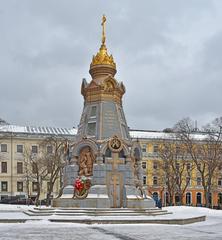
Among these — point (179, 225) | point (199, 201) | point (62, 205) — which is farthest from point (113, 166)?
point (199, 201)

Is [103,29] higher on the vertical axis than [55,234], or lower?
higher

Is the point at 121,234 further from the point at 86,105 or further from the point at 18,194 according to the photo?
the point at 18,194

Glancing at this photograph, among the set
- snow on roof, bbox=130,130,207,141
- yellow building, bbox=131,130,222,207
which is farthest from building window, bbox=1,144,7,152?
snow on roof, bbox=130,130,207,141

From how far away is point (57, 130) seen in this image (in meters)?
73.0

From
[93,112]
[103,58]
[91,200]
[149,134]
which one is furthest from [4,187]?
[91,200]

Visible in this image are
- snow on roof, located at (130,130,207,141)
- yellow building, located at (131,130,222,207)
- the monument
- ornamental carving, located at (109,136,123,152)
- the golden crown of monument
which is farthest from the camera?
snow on roof, located at (130,130,207,141)

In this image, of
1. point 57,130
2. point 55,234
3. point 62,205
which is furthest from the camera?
point 57,130

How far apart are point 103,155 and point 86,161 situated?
44.6 inches

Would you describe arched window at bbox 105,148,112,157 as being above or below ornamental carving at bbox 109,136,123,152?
below

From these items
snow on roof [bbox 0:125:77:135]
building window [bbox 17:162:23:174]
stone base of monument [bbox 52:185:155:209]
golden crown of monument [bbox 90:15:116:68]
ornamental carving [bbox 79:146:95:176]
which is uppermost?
golden crown of monument [bbox 90:15:116:68]

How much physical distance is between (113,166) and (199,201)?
5297 cm

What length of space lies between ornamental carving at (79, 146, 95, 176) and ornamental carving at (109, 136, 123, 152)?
1.21 meters

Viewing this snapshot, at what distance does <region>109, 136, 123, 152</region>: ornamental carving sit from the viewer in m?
25.1

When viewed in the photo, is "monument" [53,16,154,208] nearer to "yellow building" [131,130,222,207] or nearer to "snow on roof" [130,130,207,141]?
"yellow building" [131,130,222,207]
